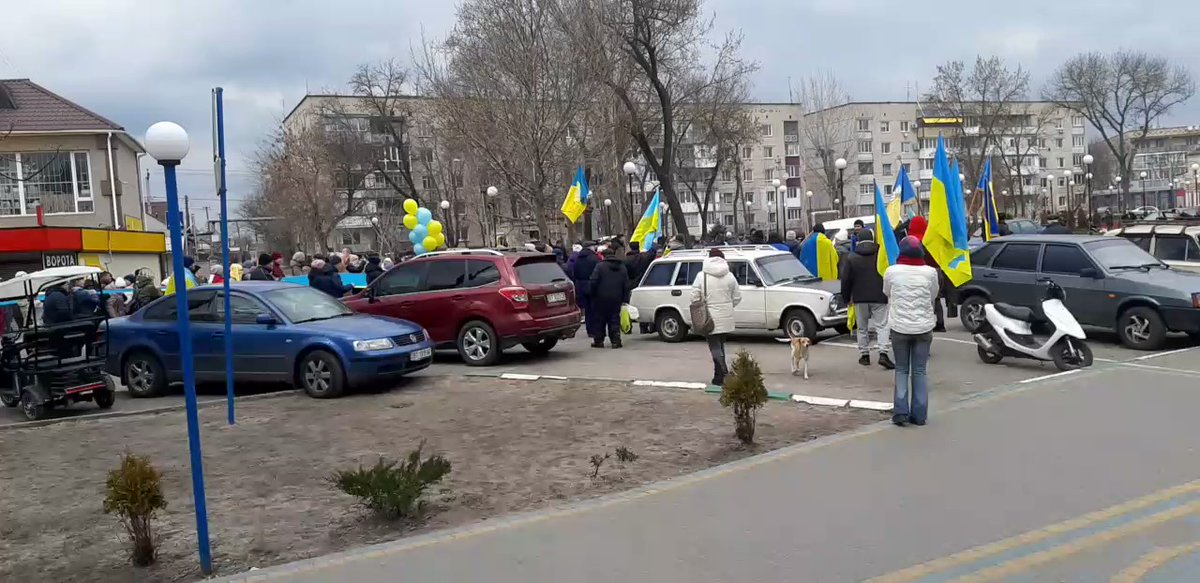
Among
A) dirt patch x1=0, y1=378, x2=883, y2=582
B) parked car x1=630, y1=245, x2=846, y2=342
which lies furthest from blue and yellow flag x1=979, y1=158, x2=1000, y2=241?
dirt patch x1=0, y1=378, x2=883, y2=582

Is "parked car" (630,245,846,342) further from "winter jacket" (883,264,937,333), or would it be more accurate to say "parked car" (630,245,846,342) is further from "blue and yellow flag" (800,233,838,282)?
"winter jacket" (883,264,937,333)

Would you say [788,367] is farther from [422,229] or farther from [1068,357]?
[422,229]

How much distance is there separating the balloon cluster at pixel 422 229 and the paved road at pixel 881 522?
19429 millimetres

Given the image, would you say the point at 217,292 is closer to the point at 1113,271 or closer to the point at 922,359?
the point at 922,359

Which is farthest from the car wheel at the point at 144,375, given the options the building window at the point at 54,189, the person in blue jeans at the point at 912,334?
the building window at the point at 54,189

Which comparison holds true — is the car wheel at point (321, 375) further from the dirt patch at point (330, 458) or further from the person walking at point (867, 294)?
the person walking at point (867, 294)

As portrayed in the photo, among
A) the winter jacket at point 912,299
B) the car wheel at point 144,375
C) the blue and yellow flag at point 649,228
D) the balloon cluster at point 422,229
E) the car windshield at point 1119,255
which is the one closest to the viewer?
the winter jacket at point 912,299

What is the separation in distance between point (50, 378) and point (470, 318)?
218 inches

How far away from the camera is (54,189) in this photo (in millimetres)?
38156

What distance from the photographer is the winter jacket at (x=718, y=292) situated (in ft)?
35.7

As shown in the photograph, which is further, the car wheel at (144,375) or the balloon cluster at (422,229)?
the balloon cluster at (422,229)

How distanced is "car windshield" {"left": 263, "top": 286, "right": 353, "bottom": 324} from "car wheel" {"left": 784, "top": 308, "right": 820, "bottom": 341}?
6.87 metres

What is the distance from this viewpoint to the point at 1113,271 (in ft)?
43.7

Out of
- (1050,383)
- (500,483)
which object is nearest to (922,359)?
(1050,383)
